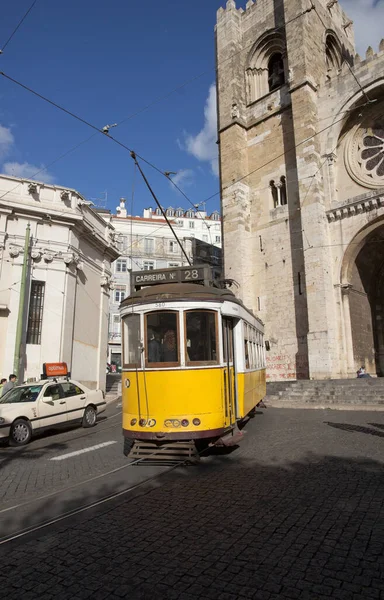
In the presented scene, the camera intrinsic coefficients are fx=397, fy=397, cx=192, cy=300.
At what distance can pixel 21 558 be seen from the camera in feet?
11.0

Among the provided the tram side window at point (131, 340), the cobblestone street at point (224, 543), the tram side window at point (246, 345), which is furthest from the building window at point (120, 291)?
the cobblestone street at point (224, 543)

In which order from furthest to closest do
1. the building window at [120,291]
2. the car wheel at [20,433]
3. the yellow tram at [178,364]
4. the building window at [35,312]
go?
the building window at [120,291] → the building window at [35,312] → the car wheel at [20,433] → the yellow tram at [178,364]

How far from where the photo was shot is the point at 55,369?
16516 mm

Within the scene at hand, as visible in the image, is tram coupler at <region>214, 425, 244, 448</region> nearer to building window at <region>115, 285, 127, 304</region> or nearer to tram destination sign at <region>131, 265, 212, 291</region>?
tram destination sign at <region>131, 265, 212, 291</region>

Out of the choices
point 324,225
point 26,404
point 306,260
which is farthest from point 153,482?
point 324,225

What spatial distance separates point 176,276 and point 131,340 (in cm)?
143

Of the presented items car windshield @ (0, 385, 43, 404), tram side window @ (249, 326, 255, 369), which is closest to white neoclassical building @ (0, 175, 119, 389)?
car windshield @ (0, 385, 43, 404)

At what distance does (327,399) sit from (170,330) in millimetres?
11079

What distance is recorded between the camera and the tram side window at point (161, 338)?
629 centimetres

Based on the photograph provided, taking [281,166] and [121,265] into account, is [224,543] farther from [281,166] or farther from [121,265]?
[121,265]

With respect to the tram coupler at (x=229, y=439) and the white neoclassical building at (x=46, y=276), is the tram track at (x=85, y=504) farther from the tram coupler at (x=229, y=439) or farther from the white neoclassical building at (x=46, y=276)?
the white neoclassical building at (x=46, y=276)

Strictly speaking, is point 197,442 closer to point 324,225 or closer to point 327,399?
point 327,399

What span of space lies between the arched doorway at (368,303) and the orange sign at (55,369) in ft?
45.7

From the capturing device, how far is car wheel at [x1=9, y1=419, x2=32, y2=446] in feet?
30.5
